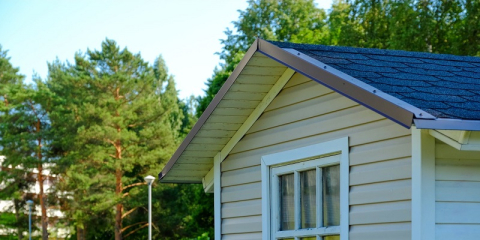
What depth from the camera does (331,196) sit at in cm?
581

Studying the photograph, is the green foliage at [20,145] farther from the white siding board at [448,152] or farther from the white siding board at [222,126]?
the white siding board at [448,152]

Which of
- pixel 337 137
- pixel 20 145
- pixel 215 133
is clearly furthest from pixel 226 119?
pixel 20 145

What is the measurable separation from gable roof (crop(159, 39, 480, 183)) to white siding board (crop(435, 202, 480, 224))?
2.04ft

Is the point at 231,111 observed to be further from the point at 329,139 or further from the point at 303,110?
the point at 329,139

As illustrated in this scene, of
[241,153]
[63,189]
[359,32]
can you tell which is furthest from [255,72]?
A: [63,189]

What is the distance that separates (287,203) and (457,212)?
1.88 m

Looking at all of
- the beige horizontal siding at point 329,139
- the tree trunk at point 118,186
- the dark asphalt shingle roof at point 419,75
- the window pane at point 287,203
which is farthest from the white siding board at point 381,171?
the tree trunk at point 118,186

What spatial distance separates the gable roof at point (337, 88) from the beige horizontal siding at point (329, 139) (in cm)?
18

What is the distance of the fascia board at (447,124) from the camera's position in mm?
4238

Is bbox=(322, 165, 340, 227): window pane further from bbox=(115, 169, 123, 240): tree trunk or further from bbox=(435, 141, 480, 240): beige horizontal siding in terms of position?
bbox=(115, 169, 123, 240): tree trunk

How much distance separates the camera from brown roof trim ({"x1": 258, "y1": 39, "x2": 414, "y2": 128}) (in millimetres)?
4492

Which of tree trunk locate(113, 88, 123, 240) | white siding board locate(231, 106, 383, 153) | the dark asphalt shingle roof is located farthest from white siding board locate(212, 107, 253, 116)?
tree trunk locate(113, 88, 123, 240)

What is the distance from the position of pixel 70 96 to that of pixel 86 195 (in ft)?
22.2

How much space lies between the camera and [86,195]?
141ft
